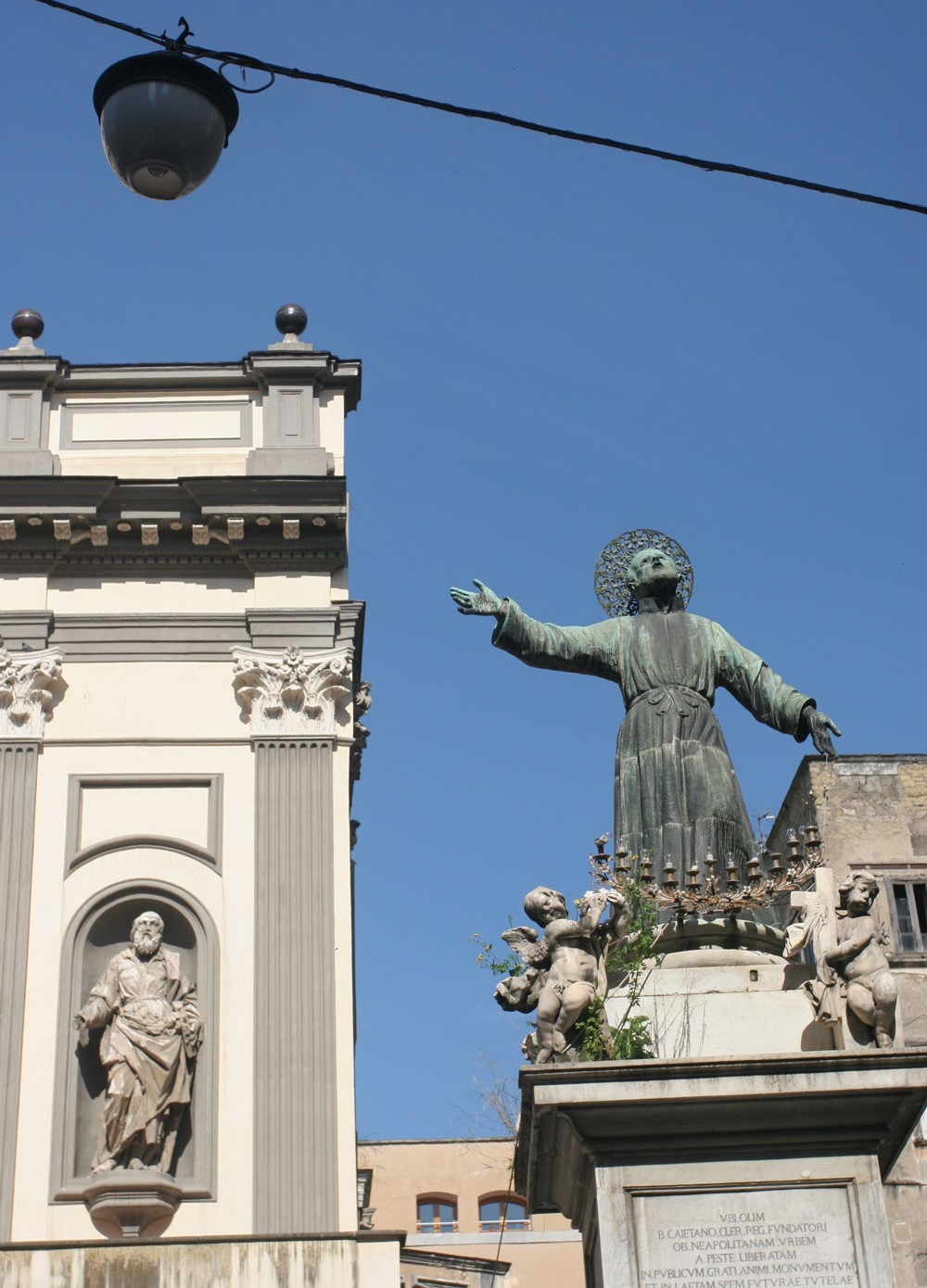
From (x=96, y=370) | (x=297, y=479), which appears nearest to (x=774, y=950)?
(x=297, y=479)

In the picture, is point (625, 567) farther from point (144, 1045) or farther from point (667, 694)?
point (144, 1045)

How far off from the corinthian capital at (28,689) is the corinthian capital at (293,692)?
1.66m

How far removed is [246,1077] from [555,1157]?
553 centimetres

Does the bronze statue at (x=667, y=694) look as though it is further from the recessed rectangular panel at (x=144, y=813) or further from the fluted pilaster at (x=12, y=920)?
the fluted pilaster at (x=12, y=920)

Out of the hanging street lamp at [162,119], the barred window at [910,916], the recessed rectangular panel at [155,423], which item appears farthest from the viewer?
the barred window at [910,916]

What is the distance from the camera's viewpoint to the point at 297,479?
20.5 metres

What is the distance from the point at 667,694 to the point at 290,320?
857cm

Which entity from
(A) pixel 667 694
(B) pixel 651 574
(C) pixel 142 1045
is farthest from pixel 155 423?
(A) pixel 667 694

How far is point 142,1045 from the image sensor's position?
17656 millimetres

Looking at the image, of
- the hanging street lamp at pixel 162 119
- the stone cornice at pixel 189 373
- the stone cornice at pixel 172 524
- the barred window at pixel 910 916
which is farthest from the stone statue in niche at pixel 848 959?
the barred window at pixel 910 916

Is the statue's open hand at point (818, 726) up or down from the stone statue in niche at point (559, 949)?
up

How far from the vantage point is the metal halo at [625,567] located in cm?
1617

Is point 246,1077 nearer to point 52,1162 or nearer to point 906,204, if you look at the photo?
point 52,1162

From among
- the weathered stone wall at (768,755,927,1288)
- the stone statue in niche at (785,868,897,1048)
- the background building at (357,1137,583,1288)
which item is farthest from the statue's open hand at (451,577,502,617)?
the background building at (357,1137,583,1288)
